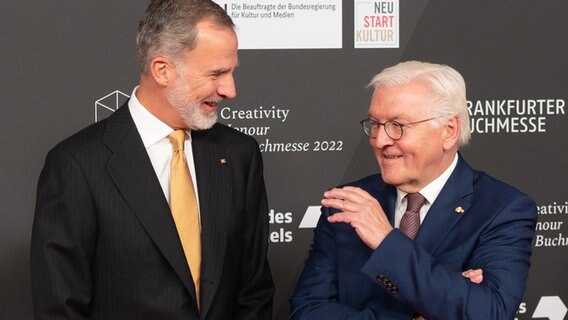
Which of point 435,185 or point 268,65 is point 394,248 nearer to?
point 435,185

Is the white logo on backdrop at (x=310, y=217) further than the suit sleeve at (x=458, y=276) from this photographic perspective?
Yes

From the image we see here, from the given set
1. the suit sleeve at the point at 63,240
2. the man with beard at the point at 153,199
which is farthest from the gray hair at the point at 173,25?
the suit sleeve at the point at 63,240

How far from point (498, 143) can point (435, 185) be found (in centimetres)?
139

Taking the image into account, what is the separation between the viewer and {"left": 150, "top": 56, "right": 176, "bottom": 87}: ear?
8.91ft

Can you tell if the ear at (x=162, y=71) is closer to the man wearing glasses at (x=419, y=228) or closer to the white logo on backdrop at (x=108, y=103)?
the man wearing glasses at (x=419, y=228)

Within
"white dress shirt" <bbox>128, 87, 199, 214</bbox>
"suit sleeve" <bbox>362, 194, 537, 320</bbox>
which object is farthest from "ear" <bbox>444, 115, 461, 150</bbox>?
"white dress shirt" <bbox>128, 87, 199, 214</bbox>

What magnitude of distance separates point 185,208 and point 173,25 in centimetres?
53

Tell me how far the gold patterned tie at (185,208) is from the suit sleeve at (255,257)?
0.23 meters

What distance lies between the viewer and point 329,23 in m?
3.89

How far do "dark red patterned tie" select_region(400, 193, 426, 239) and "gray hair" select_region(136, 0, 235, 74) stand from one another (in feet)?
2.44

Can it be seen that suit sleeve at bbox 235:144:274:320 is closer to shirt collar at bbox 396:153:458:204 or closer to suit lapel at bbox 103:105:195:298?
suit lapel at bbox 103:105:195:298

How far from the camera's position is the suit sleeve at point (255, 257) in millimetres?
2949

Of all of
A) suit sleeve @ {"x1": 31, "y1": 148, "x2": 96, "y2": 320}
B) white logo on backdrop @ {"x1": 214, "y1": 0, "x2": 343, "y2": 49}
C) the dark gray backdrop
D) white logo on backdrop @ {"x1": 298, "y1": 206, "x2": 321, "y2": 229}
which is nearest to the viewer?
suit sleeve @ {"x1": 31, "y1": 148, "x2": 96, "y2": 320}

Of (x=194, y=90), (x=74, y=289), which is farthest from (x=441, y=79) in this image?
(x=74, y=289)
